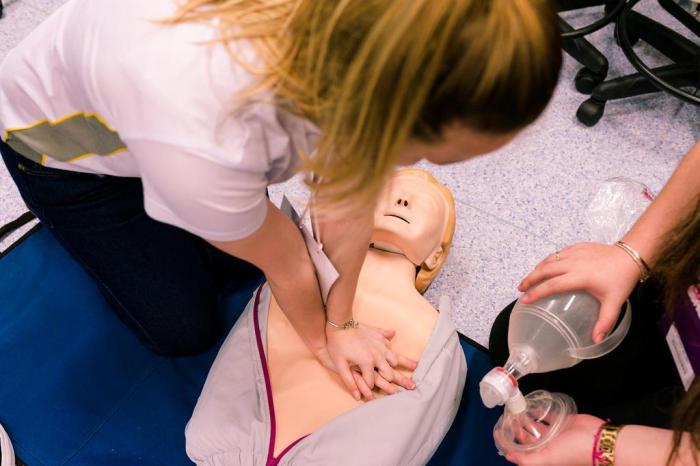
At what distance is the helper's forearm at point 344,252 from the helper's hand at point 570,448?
1.22 ft

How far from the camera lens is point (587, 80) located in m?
1.69

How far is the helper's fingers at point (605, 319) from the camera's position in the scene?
897mm

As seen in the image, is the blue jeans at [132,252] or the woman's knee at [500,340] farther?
the woman's knee at [500,340]

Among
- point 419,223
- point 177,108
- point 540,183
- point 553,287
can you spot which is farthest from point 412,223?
point 177,108

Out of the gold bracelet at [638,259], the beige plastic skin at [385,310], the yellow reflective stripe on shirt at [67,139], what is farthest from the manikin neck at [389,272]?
the yellow reflective stripe on shirt at [67,139]

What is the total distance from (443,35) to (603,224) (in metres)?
1.10

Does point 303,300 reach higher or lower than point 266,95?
lower

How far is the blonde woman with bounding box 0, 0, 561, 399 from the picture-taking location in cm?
55

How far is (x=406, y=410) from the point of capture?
3.40 ft

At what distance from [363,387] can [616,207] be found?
32.8 inches

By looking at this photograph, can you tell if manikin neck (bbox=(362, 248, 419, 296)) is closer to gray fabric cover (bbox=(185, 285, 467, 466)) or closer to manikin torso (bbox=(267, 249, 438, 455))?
manikin torso (bbox=(267, 249, 438, 455))

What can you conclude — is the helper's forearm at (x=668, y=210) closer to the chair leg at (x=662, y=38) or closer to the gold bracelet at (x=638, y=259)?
the gold bracelet at (x=638, y=259)

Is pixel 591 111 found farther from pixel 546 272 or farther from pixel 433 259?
pixel 546 272

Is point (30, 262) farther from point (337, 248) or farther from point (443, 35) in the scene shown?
point (443, 35)
